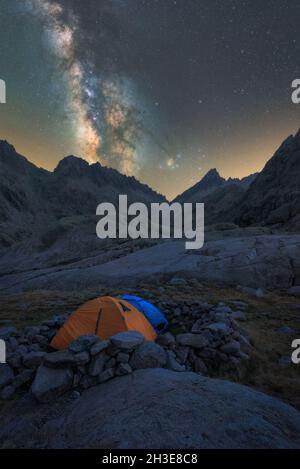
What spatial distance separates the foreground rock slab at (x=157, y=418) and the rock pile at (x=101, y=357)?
1.11 feet

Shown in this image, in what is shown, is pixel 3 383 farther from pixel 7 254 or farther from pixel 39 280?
pixel 7 254

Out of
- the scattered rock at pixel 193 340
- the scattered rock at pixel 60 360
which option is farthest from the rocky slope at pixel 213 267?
the scattered rock at pixel 60 360

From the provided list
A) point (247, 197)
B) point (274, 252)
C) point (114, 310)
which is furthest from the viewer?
point (247, 197)

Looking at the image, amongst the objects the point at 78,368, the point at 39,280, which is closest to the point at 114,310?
the point at 78,368

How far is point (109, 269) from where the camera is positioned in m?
26.1

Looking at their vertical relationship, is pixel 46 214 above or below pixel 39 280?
above

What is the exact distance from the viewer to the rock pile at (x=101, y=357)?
5.50 m

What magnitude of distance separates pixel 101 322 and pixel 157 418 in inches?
180

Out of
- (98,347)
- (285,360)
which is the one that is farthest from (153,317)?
(285,360)

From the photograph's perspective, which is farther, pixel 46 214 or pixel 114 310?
pixel 46 214

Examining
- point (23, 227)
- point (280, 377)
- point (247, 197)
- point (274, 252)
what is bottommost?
point (280, 377)

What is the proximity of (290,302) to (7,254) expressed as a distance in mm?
71998

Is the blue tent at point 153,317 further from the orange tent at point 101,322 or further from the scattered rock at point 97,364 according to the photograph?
the scattered rock at point 97,364

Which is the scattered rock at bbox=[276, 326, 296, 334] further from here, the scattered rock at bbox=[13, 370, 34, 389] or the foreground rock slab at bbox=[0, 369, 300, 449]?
the scattered rock at bbox=[13, 370, 34, 389]
